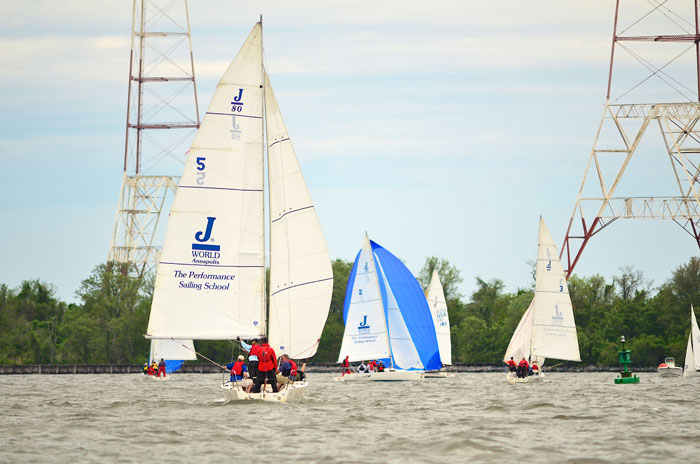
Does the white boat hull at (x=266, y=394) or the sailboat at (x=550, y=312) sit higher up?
the sailboat at (x=550, y=312)

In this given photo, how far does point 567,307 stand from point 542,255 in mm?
3345

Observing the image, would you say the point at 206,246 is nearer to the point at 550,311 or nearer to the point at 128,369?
the point at 550,311

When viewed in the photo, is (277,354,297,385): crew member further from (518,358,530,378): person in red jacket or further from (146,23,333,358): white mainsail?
(518,358,530,378): person in red jacket

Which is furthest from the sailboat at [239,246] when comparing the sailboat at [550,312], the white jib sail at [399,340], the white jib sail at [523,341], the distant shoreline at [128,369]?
the distant shoreline at [128,369]

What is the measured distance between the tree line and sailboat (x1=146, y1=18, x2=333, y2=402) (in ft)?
199

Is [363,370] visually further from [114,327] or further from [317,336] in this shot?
[114,327]

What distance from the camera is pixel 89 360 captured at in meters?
110

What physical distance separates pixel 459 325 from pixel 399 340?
6723 cm

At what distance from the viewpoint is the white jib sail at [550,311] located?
63344 mm

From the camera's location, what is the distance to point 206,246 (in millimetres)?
30906

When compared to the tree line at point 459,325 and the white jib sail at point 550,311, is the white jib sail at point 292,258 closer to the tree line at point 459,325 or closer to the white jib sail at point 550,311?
the white jib sail at point 550,311

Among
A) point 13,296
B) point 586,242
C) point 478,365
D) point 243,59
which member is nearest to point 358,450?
point 243,59

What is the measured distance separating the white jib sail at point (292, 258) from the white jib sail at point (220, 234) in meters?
0.59

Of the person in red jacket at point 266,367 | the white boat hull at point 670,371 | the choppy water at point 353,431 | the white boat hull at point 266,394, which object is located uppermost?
the white boat hull at point 670,371
